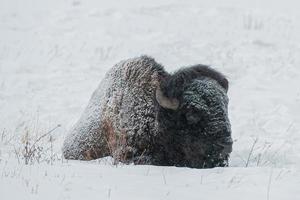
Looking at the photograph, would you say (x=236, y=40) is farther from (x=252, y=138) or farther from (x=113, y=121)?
(x=113, y=121)

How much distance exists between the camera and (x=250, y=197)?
4664 millimetres

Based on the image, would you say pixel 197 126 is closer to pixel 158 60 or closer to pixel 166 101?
pixel 166 101

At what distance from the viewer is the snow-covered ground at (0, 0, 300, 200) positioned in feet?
16.0

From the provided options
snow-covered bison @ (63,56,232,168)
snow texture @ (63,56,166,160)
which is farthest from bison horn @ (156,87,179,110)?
snow texture @ (63,56,166,160)

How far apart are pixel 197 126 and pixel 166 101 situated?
1.42 ft

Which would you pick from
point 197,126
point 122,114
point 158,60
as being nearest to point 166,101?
point 197,126

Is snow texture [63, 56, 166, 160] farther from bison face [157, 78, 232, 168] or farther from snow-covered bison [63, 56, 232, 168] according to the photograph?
bison face [157, 78, 232, 168]

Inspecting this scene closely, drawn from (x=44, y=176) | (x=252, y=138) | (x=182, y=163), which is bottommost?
(x=252, y=138)

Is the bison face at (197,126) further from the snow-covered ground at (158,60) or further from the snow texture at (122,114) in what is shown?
the snow-covered ground at (158,60)

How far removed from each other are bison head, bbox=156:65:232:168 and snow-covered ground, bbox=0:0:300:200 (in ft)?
1.73

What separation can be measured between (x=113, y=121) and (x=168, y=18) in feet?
33.0

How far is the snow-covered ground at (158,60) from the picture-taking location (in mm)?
4883

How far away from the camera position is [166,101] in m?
6.46

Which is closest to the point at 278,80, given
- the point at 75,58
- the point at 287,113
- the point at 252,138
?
the point at 287,113
